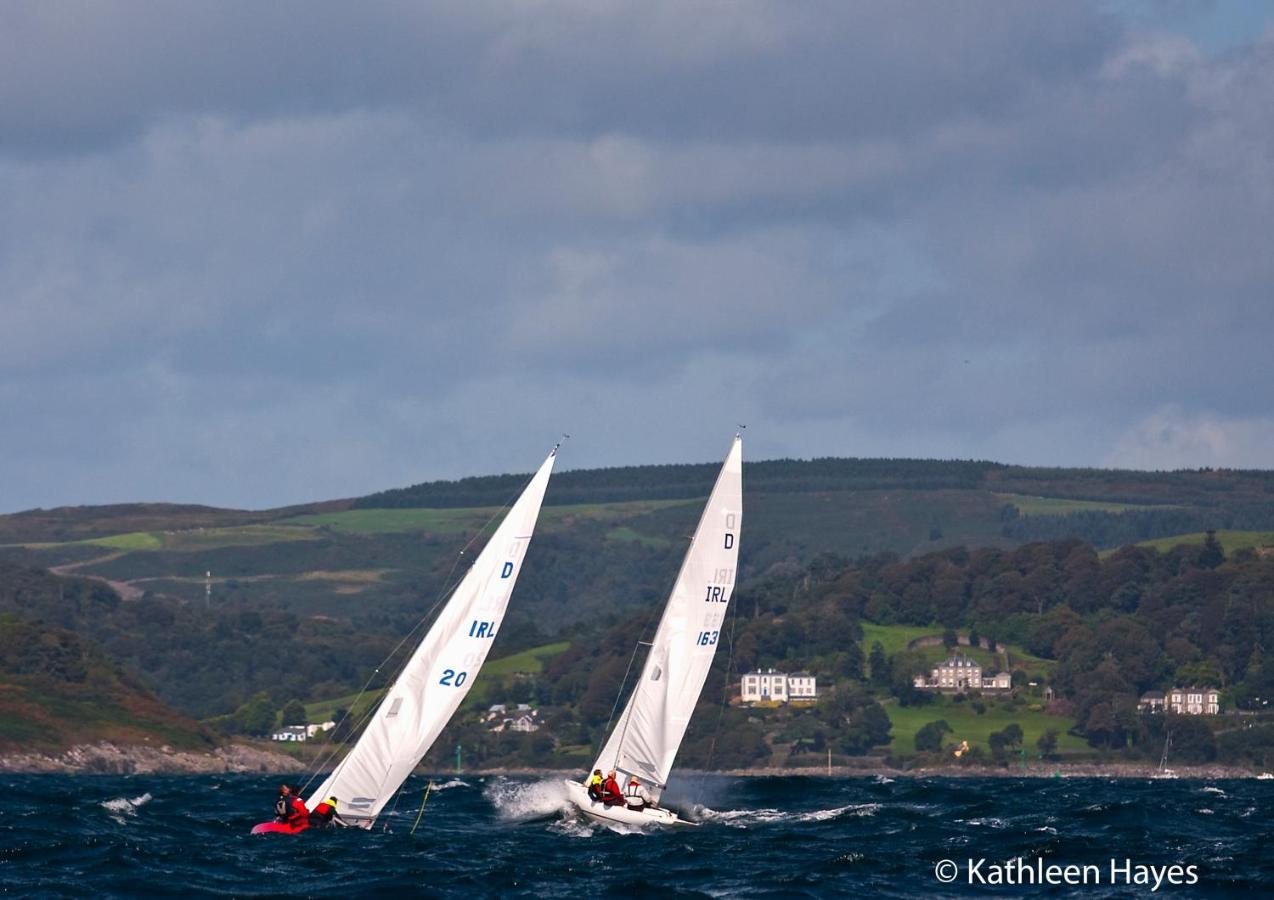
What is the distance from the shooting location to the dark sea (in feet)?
182

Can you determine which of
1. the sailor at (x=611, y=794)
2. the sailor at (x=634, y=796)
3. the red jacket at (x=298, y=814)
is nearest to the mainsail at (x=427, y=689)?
the red jacket at (x=298, y=814)

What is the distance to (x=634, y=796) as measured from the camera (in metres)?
72.5

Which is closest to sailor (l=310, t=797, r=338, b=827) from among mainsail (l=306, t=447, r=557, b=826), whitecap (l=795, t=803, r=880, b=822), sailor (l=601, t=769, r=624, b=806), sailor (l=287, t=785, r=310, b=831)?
mainsail (l=306, t=447, r=557, b=826)

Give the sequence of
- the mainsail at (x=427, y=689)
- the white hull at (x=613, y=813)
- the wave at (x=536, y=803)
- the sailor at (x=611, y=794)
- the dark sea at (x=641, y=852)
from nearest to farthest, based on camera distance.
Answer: the dark sea at (x=641, y=852) → the mainsail at (x=427, y=689) → the white hull at (x=613, y=813) → the sailor at (x=611, y=794) → the wave at (x=536, y=803)

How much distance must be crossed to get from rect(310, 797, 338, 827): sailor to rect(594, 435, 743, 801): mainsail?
12.2 m

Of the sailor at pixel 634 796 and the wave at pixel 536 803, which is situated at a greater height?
the sailor at pixel 634 796

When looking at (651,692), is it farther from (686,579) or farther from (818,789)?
(818,789)

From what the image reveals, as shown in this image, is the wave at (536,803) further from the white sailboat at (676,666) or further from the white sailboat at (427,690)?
the white sailboat at (427,690)

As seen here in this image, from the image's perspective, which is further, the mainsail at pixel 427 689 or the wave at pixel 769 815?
the wave at pixel 769 815

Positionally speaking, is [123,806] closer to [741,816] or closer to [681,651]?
[741,816]

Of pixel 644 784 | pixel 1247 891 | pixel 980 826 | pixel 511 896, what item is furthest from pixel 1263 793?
pixel 511 896

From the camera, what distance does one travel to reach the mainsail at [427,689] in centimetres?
6500

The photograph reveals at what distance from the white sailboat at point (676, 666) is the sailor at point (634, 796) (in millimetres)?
177

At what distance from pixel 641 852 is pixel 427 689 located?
8.14 meters
